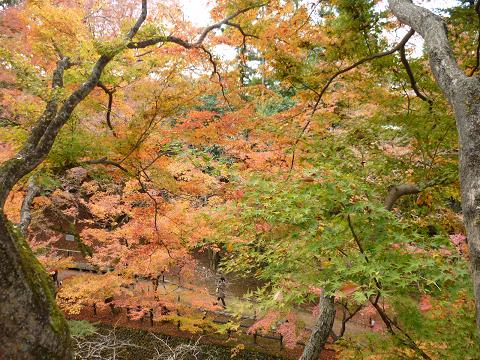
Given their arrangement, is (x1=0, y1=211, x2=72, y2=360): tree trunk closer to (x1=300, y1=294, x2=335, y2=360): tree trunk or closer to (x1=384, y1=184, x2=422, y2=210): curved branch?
(x1=384, y1=184, x2=422, y2=210): curved branch

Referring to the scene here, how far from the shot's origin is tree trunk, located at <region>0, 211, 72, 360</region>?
1691mm

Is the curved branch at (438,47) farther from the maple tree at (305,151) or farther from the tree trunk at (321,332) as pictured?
the tree trunk at (321,332)

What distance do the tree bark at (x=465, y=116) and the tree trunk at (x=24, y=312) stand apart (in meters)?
2.16

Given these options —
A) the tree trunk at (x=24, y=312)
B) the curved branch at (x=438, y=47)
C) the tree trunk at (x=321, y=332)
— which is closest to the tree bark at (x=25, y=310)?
the tree trunk at (x=24, y=312)

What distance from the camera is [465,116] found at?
6.16 feet

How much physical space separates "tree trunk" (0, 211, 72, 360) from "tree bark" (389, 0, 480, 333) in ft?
7.09

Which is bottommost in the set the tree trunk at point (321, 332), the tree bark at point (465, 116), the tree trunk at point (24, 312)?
the tree trunk at point (321, 332)

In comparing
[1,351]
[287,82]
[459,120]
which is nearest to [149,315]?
[287,82]

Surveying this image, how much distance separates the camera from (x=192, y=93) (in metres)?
6.28

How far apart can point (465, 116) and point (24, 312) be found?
8.38 ft

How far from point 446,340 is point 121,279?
8.47 m

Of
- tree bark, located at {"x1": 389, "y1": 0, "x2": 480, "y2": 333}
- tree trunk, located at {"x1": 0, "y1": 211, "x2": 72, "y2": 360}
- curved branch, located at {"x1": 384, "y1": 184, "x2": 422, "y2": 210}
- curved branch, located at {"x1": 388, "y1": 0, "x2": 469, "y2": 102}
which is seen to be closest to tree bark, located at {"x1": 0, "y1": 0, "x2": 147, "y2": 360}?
tree trunk, located at {"x1": 0, "y1": 211, "x2": 72, "y2": 360}

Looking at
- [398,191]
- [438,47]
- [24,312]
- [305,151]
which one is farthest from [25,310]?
[398,191]

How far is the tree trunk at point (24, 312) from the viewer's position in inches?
66.6
